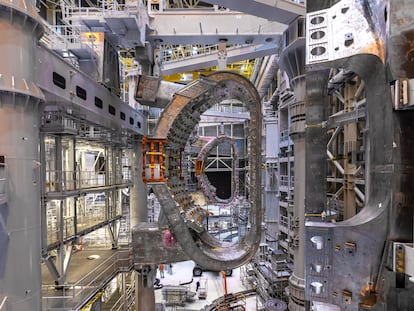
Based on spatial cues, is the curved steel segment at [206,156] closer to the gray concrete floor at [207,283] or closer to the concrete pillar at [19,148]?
the gray concrete floor at [207,283]

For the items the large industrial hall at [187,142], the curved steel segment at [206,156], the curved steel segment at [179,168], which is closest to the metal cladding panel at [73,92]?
the large industrial hall at [187,142]

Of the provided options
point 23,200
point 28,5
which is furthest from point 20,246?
point 28,5

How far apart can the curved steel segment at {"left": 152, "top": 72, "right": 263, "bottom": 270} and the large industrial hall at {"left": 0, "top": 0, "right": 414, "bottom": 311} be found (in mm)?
51

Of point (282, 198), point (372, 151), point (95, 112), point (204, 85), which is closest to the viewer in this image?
point (372, 151)

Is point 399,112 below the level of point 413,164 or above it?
above

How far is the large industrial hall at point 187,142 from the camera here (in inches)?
101

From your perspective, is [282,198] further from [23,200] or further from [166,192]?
[23,200]

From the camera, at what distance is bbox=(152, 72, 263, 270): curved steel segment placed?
8.45 m

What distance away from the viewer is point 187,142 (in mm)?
11234

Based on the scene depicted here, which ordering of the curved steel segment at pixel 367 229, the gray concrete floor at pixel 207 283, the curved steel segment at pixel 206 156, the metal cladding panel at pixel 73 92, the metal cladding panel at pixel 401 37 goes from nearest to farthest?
the metal cladding panel at pixel 401 37 → the curved steel segment at pixel 367 229 → the metal cladding panel at pixel 73 92 → the gray concrete floor at pixel 207 283 → the curved steel segment at pixel 206 156

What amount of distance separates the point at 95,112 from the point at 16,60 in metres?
3.74

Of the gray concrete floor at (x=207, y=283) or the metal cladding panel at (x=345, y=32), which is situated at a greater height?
the metal cladding panel at (x=345, y=32)

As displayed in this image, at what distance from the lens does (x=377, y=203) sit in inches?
107

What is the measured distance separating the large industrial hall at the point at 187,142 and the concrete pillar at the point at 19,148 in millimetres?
20
